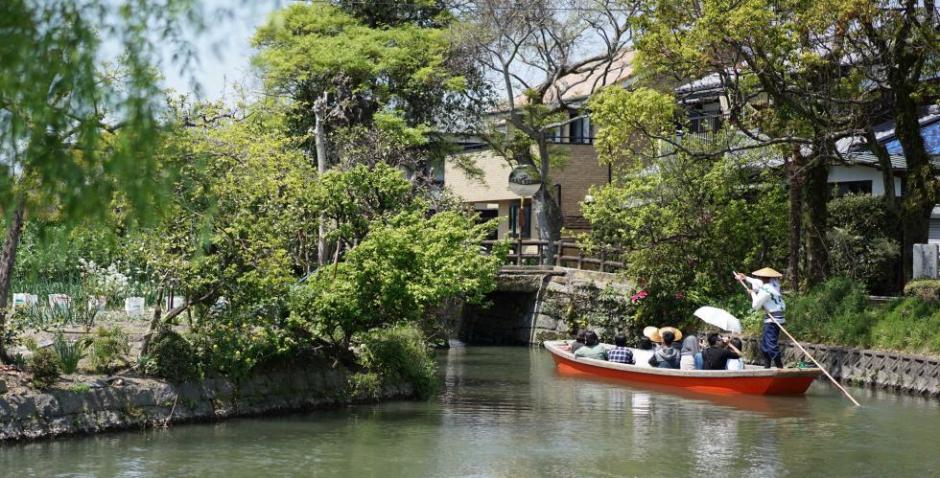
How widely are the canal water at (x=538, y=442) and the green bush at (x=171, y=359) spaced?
79 centimetres

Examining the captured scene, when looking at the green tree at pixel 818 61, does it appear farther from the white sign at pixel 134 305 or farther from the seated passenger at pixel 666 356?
the white sign at pixel 134 305

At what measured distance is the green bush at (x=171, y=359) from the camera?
55.1ft

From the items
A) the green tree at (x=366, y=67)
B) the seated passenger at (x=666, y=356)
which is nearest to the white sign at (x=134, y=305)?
the seated passenger at (x=666, y=356)

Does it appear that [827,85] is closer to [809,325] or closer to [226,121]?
[809,325]

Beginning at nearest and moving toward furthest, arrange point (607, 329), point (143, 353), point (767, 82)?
point (143, 353), point (767, 82), point (607, 329)

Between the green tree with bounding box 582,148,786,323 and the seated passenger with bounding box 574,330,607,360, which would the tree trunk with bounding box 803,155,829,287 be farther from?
the seated passenger with bounding box 574,330,607,360

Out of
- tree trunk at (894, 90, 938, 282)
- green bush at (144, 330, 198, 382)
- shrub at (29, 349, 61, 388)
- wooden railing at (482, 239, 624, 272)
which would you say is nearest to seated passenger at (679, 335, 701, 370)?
tree trunk at (894, 90, 938, 282)

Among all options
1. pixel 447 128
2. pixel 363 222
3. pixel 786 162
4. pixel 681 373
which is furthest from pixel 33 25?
pixel 447 128

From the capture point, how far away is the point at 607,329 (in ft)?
108

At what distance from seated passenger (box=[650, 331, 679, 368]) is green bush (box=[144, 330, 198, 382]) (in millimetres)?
9852

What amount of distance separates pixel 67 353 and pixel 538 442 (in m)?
6.56

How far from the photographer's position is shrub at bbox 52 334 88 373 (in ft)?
52.4

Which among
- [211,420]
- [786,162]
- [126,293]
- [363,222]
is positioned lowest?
[211,420]

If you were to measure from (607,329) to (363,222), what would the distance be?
14352 mm
